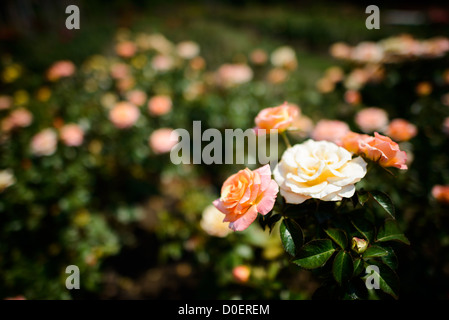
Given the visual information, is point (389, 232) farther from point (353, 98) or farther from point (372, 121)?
point (353, 98)

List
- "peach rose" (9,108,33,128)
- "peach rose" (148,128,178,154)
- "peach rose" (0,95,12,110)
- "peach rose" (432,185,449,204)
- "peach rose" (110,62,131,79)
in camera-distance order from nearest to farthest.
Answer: "peach rose" (432,185,449,204) → "peach rose" (148,128,178,154) → "peach rose" (9,108,33,128) → "peach rose" (0,95,12,110) → "peach rose" (110,62,131,79)

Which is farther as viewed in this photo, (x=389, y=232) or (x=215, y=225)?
(x=215, y=225)

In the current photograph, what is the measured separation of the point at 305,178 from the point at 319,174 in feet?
0.12

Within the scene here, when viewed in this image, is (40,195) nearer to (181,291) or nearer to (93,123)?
(93,123)

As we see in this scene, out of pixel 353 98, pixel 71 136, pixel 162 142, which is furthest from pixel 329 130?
pixel 71 136

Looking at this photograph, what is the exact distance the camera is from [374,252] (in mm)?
639

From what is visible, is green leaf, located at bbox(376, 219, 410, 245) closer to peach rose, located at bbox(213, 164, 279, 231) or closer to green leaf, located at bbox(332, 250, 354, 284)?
green leaf, located at bbox(332, 250, 354, 284)

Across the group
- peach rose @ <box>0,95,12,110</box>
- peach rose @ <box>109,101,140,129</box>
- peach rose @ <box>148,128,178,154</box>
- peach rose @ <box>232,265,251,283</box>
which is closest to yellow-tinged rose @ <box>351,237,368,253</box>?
peach rose @ <box>232,265,251,283</box>

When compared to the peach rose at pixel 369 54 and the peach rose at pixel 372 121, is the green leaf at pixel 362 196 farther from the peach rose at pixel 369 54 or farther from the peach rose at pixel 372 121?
the peach rose at pixel 369 54

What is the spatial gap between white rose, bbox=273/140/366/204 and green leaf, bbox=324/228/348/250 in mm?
105

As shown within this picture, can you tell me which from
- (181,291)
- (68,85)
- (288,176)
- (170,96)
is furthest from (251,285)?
(68,85)

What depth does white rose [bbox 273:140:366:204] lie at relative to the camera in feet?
2.02

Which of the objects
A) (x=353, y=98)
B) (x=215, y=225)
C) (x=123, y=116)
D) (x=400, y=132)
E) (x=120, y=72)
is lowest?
(x=215, y=225)

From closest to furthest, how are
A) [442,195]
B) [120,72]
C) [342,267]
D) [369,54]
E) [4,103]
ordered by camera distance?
1. [342,267]
2. [442,195]
3. [369,54]
4. [4,103]
5. [120,72]
